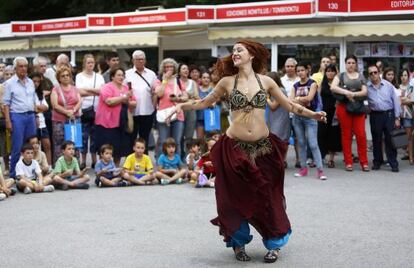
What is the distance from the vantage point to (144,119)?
40.3 ft

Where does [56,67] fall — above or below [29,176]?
above

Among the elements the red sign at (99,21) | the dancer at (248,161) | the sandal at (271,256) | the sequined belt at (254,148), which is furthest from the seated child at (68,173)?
the red sign at (99,21)

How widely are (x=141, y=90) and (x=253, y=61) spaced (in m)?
5.71

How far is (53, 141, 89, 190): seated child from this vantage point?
1033 centimetres

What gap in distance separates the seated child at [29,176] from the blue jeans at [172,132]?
245 cm

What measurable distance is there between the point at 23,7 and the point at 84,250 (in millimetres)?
26782

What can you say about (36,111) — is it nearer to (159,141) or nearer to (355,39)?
(159,141)

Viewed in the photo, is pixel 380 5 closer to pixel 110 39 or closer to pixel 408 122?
pixel 408 122

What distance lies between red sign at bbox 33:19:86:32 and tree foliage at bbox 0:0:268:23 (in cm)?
605

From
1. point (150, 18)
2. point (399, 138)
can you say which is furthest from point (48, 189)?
point (150, 18)

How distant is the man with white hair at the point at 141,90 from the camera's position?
39.8ft

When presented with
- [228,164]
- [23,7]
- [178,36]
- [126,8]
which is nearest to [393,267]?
[228,164]

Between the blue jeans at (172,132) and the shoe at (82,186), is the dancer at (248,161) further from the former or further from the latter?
the blue jeans at (172,132)

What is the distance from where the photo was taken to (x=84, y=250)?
6566 millimetres
